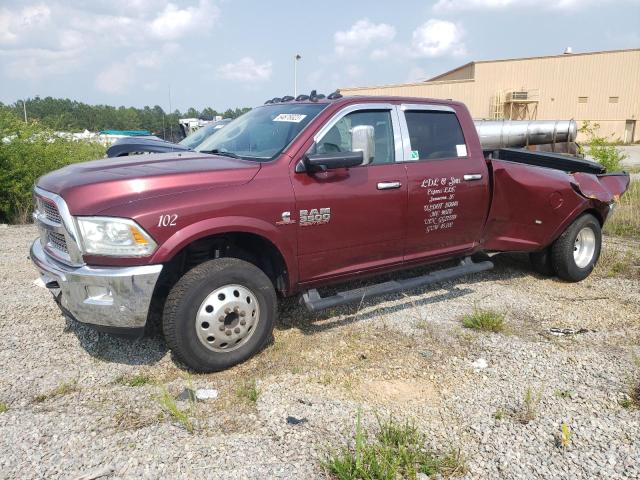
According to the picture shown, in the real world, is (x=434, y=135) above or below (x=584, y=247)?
above

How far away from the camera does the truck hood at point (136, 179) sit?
128 inches

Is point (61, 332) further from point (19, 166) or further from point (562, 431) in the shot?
point (19, 166)

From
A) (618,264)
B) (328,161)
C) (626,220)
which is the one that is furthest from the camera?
(626,220)

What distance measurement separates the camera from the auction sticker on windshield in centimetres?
421

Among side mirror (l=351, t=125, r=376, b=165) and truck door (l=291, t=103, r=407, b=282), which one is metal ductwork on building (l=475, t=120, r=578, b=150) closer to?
truck door (l=291, t=103, r=407, b=282)

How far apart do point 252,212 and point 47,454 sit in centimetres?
186

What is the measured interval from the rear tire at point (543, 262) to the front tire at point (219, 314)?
3.54 m

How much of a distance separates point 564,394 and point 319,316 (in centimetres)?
210

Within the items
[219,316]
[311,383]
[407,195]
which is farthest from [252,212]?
[407,195]

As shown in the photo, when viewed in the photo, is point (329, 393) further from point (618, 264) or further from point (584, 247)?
point (618, 264)

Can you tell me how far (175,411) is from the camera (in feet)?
9.96

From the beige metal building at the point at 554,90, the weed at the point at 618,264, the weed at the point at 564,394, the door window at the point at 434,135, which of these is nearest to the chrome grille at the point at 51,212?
the door window at the point at 434,135

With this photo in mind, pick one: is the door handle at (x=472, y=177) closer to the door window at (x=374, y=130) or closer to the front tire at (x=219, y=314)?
the door window at (x=374, y=130)

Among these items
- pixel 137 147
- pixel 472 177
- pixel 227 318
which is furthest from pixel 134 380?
pixel 137 147
